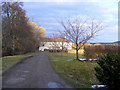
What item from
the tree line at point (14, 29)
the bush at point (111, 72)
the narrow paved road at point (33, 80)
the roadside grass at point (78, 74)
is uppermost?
the tree line at point (14, 29)

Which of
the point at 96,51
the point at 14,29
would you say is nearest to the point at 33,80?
the point at 96,51

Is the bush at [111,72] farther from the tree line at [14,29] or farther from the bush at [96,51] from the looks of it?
the tree line at [14,29]

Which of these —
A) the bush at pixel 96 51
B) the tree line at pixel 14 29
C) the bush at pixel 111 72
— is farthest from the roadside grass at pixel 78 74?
the tree line at pixel 14 29

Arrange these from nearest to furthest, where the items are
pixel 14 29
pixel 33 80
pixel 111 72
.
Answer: pixel 111 72, pixel 33 80, pixel 14 29

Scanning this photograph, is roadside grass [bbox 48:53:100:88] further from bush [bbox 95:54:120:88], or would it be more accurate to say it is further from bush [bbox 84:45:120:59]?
bush [bbox 84:45:120:59]

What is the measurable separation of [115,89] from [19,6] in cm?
3556

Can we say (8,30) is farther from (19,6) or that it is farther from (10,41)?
(19,6)

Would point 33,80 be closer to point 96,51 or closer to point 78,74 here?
point 78,74

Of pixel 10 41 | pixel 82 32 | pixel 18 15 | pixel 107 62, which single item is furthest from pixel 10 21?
pixel 107 62

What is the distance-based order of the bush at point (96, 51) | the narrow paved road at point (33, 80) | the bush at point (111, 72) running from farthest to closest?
the bush at point (96, 51), the narrow paved road at point (33, 80), the bush at point (111, 72)

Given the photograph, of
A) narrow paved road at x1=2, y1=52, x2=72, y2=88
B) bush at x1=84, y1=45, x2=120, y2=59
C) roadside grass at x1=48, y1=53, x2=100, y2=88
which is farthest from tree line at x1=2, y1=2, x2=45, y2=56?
narrow paved road at x1=2, y1=52, x2=72, y2=88

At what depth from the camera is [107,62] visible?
19.6 feet

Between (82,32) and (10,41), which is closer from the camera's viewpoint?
(82,32)

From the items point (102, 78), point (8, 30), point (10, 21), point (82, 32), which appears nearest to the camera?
point (102, 78)
